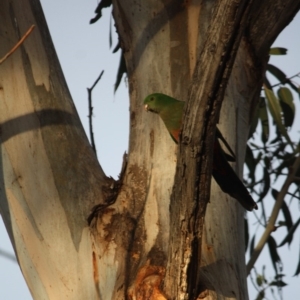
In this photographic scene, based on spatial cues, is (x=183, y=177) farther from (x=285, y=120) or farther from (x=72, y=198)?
(x=285, y=120)

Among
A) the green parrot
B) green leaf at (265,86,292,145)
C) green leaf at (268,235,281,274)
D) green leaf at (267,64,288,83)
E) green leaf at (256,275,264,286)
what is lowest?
green leaf at (256,275,264,286)

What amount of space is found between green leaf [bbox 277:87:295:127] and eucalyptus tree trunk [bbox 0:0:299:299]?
1.40 meters

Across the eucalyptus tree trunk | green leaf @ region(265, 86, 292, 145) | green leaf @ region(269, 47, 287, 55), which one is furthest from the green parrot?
green leaf @ region(269, 47, 287, 55)

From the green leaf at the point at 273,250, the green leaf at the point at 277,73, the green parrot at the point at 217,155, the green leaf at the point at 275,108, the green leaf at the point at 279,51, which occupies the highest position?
the green leaf at the point at 279,51

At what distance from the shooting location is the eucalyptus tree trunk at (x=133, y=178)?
1783mm

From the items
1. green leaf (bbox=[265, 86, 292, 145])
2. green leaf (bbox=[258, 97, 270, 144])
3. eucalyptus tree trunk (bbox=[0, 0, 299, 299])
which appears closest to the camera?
eucalyptus tree trunk (bbox=[0, 0, 299, 299])

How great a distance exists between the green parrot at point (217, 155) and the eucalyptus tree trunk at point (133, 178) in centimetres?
5

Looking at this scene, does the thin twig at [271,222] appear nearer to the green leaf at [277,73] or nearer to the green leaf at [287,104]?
the green leaf at [287,104]

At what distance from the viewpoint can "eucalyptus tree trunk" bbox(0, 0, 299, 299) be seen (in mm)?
1783

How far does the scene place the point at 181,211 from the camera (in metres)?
1.64

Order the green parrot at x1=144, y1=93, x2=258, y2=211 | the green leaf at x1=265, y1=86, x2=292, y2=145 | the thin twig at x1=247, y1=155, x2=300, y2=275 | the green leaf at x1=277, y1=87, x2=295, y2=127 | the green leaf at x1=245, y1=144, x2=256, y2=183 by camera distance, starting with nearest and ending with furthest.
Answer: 1. the green parrot at x1=144, y1=93, x2=258, y2=211
2. the thin twig at x1=247, y1=155, x2=300, y2=275
3. the green leaf at x1=265, y1=86, x2=292, y2=145
4. the green leaf at x1=277, y1=87, x2=295, y2=127
5. the green leaf at x1=245, y1=144, x2=256, y2=183

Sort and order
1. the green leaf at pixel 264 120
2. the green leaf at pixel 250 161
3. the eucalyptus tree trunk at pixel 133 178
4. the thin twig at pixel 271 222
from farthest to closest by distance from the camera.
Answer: the green leaf at pixel 264 120 → the green leaf at pixel 250 161 → the thin twig at pixel 271 222 → the eucalyptus tree trunk at pixel 133 178

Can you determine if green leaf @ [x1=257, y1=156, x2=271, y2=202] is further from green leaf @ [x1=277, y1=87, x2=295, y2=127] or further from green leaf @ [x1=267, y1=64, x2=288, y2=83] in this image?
green leaf @ [x1=267, y1=64, x2=288, y2=83]

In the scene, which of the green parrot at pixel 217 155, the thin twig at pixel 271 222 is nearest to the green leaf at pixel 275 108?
the thin twig at pixel 271 222
